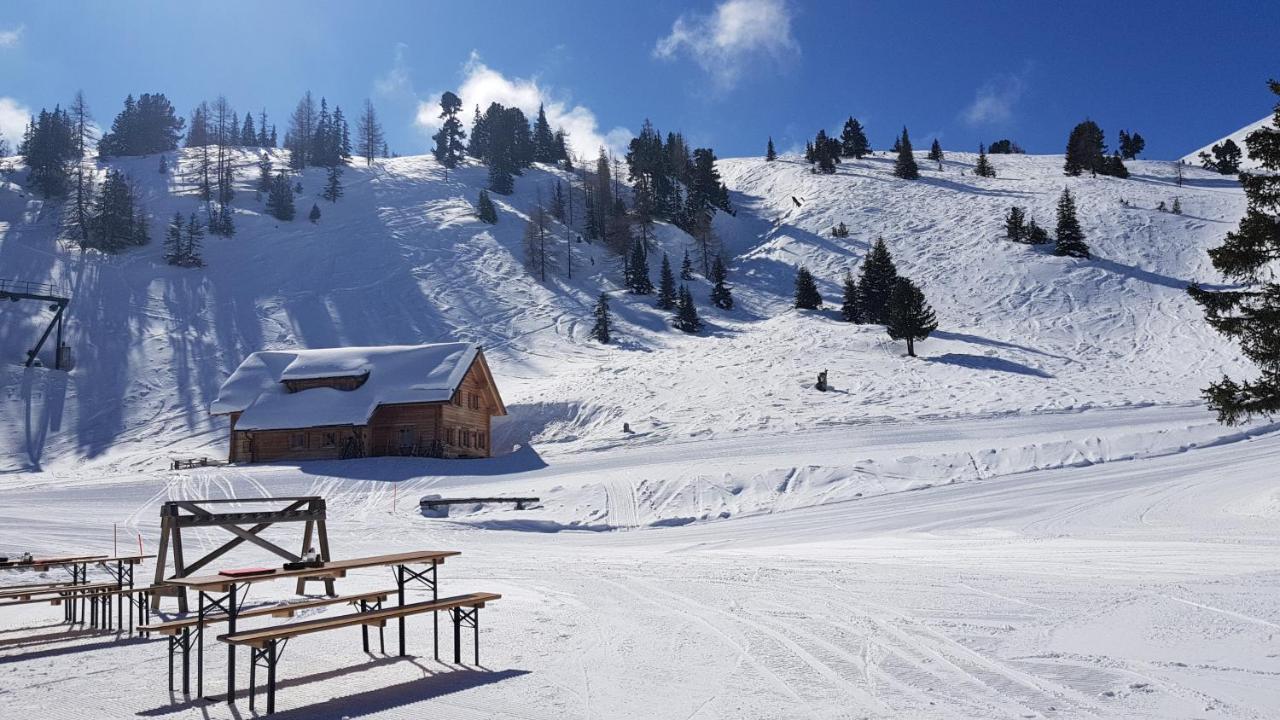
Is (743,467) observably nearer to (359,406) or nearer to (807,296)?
(359,406)

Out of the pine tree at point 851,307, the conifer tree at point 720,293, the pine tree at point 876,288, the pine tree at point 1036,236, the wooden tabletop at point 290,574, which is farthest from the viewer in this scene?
the pine tree at point 1036,236

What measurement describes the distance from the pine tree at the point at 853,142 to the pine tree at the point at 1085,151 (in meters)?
27.4

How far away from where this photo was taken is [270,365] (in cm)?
4459

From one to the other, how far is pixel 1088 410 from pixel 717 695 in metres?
34.8

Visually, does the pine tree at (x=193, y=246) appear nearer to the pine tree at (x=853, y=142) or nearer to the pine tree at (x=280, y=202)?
the pine tree at (x=280, y=202)

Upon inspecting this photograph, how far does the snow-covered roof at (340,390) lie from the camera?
39.9 meters

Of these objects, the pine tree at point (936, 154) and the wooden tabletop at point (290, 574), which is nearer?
the wooden tabletop at point (290, 574)

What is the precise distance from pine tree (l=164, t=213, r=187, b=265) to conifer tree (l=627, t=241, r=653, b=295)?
3914 centimetres

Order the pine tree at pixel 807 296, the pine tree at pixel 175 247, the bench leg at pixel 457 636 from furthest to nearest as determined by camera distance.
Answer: the pine tree at pixel 175 247, the pine tree at pixel 807 296, the bench leg at pixel 457 636

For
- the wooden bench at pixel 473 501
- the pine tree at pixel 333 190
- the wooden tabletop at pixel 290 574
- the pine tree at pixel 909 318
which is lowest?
the wooden bench at pixel 473 501

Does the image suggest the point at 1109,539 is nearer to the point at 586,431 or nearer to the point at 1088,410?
the point at 1088,410

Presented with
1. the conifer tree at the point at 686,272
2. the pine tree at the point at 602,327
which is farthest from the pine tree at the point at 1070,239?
the pine tree at the point at 602,327

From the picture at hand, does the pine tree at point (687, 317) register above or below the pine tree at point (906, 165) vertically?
below

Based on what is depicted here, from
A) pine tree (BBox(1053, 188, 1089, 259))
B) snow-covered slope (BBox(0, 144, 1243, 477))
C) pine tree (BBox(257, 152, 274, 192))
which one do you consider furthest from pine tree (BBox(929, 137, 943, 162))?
pine tree (BBox(257, 152, 274, 192))
